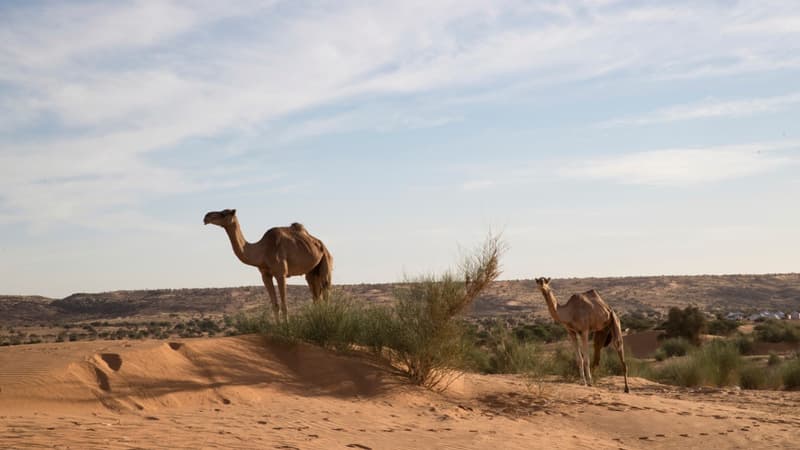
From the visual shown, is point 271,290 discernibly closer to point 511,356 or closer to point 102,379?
point 102,379

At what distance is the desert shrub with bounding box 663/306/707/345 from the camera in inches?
1458

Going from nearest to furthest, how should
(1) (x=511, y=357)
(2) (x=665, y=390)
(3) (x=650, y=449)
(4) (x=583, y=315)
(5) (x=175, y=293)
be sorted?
1. (3) (x=650, y=449)
2. (4) (x=583, y=315)
3. (2) (x=665, y=390)
4. (1) (x=511, y=357)
5. (5) (x=175, y=293)

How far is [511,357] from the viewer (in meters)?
22.1

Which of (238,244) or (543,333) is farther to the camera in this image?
(543,333)

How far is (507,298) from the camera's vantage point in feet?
276

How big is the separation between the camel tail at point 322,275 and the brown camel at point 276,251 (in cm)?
27

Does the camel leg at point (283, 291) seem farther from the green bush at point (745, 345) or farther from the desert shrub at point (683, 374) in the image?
the green bush at point (745, 345)

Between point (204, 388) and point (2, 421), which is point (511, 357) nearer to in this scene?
point (204, 388)

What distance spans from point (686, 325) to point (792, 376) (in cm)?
1398

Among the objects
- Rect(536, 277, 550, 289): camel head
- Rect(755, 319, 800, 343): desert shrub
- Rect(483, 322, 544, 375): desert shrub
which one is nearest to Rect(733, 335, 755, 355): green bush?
Rect(755, 319, 800, 343): desert shrub

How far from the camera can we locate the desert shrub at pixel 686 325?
37.0 metres

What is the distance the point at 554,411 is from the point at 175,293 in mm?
69888

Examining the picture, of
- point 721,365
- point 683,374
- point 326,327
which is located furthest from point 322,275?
point 721,365

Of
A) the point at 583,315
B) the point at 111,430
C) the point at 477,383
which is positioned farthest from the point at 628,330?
the point at 111,430
